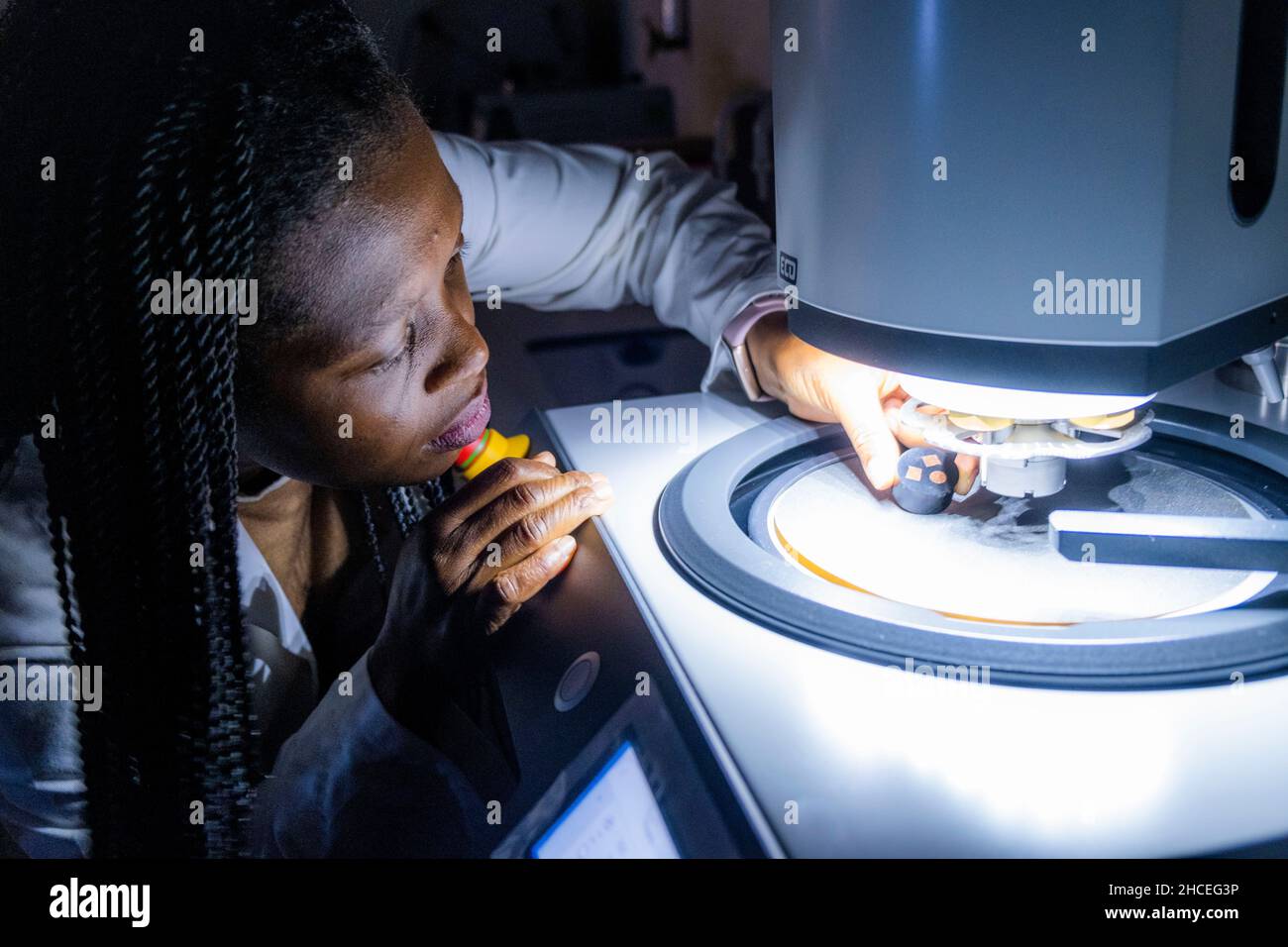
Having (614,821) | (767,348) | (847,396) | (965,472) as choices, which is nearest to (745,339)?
(767,348)

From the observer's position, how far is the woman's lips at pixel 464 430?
743 mm

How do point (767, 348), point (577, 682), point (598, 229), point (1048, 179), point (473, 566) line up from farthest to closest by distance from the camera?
point (598, 229) < point (767, 348) < point (473, 566) < point (577, 682) < point (1048, 179)

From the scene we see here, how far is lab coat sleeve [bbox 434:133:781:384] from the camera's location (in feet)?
3.46

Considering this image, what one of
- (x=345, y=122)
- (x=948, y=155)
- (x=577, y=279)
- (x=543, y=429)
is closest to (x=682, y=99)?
(x=577, y=279)

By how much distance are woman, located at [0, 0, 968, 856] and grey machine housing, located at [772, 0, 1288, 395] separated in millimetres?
236

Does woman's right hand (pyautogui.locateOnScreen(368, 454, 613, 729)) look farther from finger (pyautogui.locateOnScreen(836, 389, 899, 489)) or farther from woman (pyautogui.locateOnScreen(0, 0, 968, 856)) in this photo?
finger (pyautogui.locateOnScreen(836, 389, 899, 489))

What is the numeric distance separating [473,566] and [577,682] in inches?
5.6

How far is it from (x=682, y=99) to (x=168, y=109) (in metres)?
1.51

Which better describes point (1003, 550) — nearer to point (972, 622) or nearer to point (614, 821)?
point (972, 622)

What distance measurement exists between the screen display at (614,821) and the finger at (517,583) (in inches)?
6.2

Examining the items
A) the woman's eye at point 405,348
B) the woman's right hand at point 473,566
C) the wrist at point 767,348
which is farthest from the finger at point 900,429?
the woman's eye at point 405,348

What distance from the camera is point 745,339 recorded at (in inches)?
35.5

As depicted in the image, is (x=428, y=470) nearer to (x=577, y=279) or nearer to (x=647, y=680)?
(x=647, y=680)

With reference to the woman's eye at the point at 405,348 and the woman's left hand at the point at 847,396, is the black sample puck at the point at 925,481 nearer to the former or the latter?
the woman's left hand at the point at 847,396
